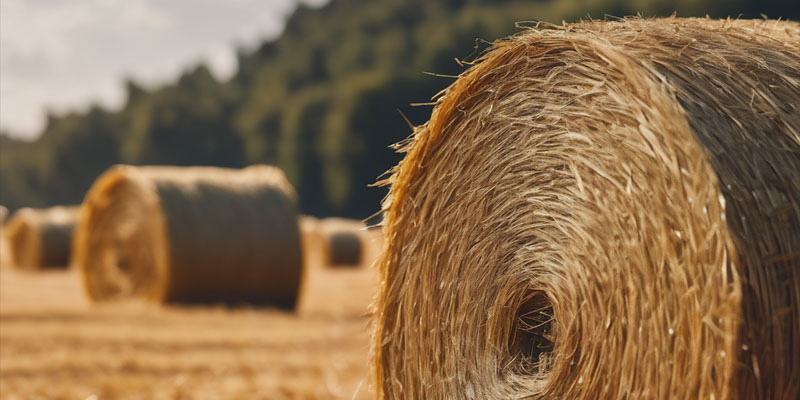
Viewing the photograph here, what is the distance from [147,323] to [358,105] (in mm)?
27344

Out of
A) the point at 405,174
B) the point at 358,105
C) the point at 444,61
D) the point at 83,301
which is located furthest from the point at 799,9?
the point at 405,174

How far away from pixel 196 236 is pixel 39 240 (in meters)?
10.7

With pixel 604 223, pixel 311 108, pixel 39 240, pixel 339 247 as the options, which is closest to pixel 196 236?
pixel 604 223

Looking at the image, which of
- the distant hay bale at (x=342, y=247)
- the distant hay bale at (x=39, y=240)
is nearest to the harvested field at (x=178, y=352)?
the distant hay bale at (x=39, y=240)

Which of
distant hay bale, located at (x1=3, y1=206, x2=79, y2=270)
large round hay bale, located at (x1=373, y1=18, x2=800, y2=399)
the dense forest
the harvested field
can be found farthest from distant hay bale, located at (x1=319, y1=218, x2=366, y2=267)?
large round hay bale, located at (x1=373, y1=18, x2=800, y2=399)

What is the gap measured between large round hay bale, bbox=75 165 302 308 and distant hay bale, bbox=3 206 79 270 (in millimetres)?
9170

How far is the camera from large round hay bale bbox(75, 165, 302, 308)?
9188mm

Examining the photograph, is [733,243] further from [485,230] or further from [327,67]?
[327,67]

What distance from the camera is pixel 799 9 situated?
2292 centimetres

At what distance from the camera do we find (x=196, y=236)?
923cm

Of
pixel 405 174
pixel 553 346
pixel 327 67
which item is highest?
pixel 327 67

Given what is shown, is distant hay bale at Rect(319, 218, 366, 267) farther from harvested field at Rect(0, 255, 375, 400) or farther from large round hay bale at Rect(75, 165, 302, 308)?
large round hay bale at Rect(75, 165, 302, 308)

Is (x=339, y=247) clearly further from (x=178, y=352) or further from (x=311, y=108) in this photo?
(x=311, y=108)

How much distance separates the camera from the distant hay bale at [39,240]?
18.7 meters
